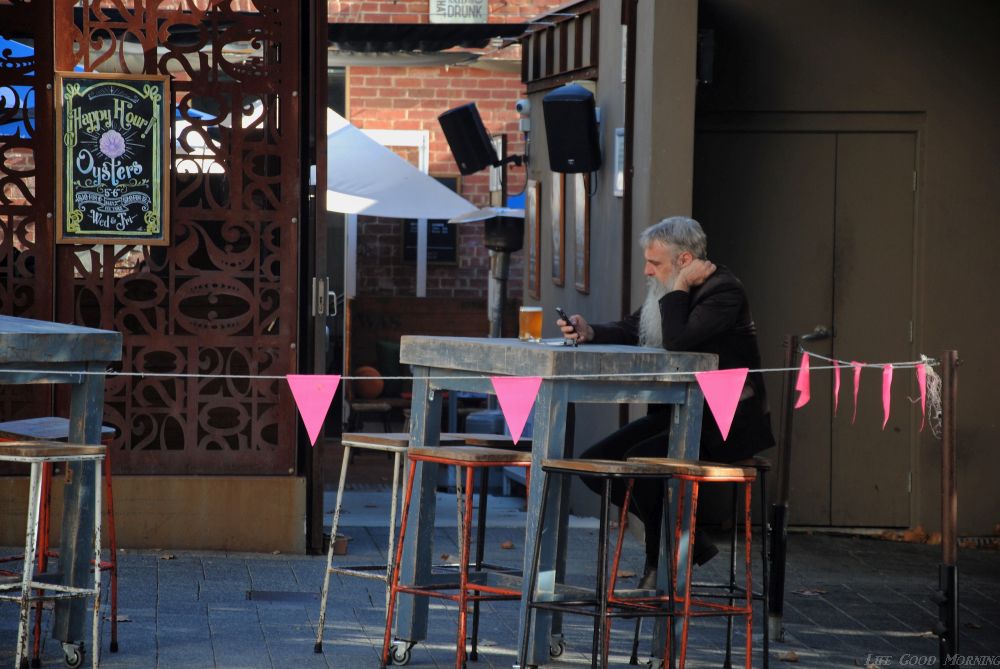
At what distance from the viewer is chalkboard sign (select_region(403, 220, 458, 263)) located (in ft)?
50.5

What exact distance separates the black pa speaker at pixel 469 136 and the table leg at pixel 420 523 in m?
6.49

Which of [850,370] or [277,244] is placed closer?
[277,244]

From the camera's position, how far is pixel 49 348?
15.8 feet

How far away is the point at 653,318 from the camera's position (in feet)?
19.1

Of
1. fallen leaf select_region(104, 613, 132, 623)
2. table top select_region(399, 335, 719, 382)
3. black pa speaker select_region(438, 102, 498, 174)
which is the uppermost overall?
black pa speaker select_region(438, 102, 498, 174)

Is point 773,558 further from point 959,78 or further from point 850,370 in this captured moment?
point 959,78

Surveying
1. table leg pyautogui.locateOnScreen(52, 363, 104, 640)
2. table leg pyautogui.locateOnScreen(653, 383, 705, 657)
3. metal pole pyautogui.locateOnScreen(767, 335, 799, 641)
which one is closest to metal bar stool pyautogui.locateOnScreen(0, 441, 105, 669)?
table leg pyautogui.locateOnScreen(52, 363, 104, 640)

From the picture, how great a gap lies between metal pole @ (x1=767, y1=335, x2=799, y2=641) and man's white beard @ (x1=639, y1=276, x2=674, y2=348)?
0.51 metres

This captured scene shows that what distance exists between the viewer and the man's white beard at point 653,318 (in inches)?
225

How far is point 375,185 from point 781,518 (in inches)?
270

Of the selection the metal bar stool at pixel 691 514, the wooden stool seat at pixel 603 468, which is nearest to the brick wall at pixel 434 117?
the metal bar stool at pixel 691 514

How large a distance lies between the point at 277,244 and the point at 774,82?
9.42 feet

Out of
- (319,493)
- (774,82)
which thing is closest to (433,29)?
(774,82)

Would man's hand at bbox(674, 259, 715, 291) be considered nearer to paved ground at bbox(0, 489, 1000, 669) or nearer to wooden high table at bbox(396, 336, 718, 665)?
wooden high table at bbox(396, 336, 718, 665)
